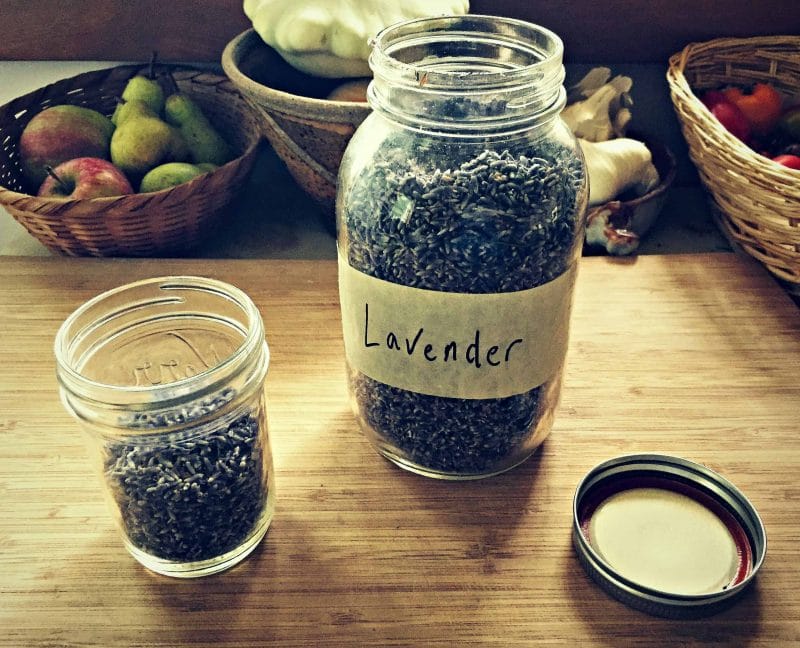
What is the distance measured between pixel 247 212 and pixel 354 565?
1.90 feet

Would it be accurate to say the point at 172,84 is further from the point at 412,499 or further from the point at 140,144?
the point at 412,499

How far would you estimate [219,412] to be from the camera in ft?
1.47

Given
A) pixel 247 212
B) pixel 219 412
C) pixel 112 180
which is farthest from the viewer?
pixel 247 212

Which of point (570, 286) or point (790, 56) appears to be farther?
point (790, 56)

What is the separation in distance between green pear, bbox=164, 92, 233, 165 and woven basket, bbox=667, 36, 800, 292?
0.52 metres

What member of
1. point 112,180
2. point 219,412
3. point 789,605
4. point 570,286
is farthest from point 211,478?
point 112,180

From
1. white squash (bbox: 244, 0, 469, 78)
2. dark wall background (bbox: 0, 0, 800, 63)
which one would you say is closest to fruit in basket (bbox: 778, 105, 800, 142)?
dark wall background (bbox: 0, 0, 800, 63)

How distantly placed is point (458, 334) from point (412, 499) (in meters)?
0.13

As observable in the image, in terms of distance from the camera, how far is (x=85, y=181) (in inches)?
31.6

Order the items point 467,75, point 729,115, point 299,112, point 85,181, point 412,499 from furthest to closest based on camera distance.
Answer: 1. point 729,115
2. point 85,181
3. point 299,112
4. point 412,499
5. point 467,75

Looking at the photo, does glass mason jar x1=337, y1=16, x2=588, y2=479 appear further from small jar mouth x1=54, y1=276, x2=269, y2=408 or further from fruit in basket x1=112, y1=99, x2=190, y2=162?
fruit in basket x1=112, y1=99, x2=190, y2=162

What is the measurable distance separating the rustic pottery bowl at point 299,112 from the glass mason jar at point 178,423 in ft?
0.81

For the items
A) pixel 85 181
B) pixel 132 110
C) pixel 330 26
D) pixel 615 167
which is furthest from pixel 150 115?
pixel 615 167

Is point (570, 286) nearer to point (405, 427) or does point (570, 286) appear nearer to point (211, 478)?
point (405, 427)
